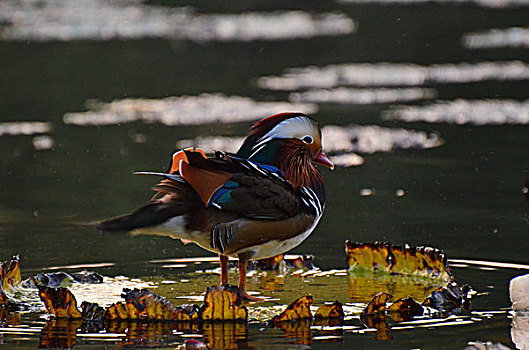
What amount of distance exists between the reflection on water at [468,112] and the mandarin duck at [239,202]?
7.05m

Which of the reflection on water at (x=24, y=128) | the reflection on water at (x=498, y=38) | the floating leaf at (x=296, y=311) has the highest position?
the reflection on water at (x=498, y=38)

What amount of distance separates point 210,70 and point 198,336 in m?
11.6

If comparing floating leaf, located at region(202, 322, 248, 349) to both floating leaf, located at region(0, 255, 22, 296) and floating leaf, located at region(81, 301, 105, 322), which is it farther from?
floating leaf, located at region(0, 255, 22, 296)

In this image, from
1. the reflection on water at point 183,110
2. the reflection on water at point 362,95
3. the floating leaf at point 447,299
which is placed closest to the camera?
the floating leaf at point 447,299

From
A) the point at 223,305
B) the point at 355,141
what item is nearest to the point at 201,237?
the point at 223,305

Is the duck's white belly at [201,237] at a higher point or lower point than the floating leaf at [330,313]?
higher

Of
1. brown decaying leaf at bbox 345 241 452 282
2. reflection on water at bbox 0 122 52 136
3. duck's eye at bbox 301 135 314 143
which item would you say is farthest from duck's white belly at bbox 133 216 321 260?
reflection on water at bbox 0 122 52 136

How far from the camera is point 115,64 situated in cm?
1869

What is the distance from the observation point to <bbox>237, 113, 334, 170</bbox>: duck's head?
8.20 m

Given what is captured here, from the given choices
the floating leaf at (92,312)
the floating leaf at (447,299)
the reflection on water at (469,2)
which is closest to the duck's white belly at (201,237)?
the floating leaf at (92,312)

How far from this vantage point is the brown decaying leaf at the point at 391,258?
28.0 feet

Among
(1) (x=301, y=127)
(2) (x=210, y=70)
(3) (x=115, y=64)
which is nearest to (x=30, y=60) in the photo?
(3) (x=115, y=64)

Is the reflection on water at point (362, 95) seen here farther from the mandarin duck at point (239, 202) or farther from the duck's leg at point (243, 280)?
the duck's leg at point (243, 280)

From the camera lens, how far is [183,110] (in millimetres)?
15859
